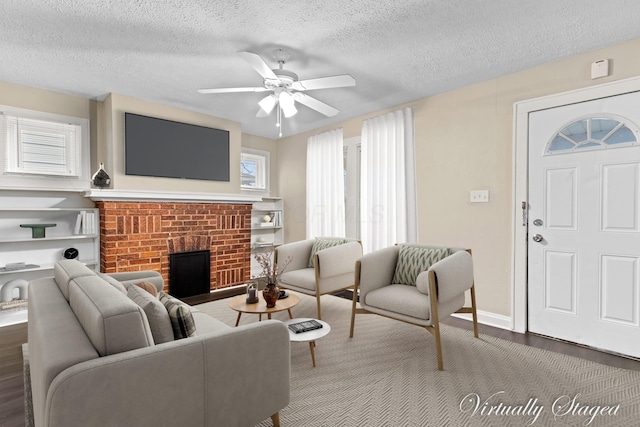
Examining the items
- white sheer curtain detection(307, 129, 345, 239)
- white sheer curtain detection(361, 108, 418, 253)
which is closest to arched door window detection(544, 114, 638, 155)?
white sheer curtain detection(361, 108, 418, 253)

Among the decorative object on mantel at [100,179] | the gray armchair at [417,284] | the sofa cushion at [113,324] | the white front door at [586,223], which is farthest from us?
the decorative object on mantel at [100,179]

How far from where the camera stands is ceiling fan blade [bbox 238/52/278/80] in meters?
2.20

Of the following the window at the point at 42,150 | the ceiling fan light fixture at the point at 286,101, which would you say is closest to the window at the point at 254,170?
the window at the point at 42,150

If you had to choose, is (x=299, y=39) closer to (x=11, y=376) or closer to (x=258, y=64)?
(x=258, y=64)

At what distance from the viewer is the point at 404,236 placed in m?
3.90

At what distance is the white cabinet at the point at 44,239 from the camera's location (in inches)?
131

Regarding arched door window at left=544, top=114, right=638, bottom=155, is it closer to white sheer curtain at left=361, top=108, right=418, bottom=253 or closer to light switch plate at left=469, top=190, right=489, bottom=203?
light switch plate at left=469, top=190, right=489, bottom=203

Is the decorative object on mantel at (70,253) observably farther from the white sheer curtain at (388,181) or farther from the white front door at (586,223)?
the white front door at (586,223)

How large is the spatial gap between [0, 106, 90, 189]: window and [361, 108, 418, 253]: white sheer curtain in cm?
328

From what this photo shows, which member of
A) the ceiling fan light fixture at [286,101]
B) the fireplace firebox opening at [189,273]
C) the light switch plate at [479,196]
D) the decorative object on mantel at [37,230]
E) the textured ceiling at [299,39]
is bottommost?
the fireplace firebox opening at [189,273]

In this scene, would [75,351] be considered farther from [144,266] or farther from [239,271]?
[239,271]

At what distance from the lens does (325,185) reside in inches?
193

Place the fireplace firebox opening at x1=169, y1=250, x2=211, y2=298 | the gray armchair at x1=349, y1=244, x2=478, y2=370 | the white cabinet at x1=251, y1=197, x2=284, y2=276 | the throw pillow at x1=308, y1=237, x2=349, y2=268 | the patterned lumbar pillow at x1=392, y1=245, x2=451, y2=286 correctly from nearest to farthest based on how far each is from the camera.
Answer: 1. the gray armchair at x1=349, y1=244, x2=478, y2=370
2. the patterned lumbar pillow at x1=392, y1=245, x2=451, y2=286
3. the throw pillow at x1=308, y1=237, x2=349, y2=268
4. the fireplace firebox opening at x1=169, y1=250, x2=211, y2=298
5. the white cabinet at x1=251, y1=197, x2=284, y2=276

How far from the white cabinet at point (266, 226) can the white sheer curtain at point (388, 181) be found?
5.77 feet
